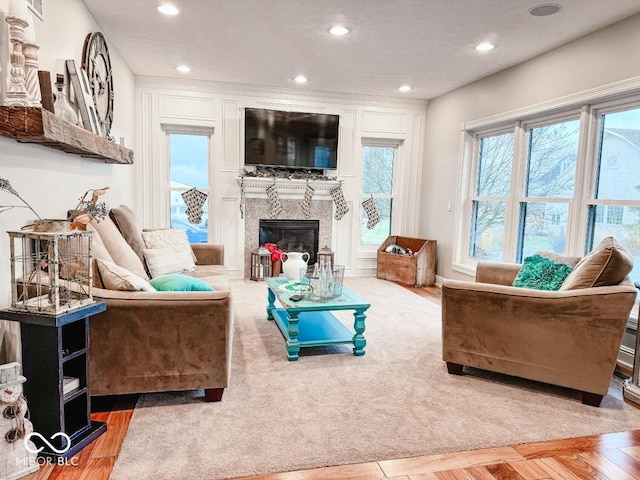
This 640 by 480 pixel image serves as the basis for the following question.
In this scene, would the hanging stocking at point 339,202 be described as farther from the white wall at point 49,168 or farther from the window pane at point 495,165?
the white wall at point 49,168

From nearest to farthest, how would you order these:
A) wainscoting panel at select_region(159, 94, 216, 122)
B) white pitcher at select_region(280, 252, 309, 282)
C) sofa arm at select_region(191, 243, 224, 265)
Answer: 1. white pitcher at select_region(280, 252, 309, 282)
2. sofa arm at select_region(191, 243, 224, 265)
3. wainscoting panel at select_region(159, 94, 216, 122)

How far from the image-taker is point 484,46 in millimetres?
3668

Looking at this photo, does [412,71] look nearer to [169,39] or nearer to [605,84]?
[605,84]

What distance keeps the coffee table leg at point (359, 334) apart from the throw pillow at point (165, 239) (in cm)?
165

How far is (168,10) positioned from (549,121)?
135 inches

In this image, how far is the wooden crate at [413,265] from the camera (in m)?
Result: 5.33

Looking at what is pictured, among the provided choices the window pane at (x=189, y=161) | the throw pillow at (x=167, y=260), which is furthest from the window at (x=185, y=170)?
the throw pillow at (x=167, y=260)

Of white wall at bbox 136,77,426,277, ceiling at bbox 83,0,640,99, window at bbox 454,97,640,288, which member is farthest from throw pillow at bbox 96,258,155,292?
window at bbox 454,97,640,288

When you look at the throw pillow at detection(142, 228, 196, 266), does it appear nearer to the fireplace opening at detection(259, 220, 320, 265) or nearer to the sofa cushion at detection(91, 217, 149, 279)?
the sofa cushion at detection(91, 217, 149, 279)

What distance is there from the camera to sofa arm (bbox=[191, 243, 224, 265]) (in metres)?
4.05

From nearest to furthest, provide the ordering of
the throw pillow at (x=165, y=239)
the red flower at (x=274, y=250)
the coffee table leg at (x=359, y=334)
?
the coffee table leg at (x=359, y=334) < the throw pillow at (x=165, y=239) < the red flower at (x=274, y=250)

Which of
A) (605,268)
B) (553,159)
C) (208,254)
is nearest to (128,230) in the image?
(208,254)

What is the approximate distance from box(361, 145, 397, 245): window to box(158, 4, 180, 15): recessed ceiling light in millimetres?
3258

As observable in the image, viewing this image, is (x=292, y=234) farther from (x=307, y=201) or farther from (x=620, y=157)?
(x=620, y=157)
